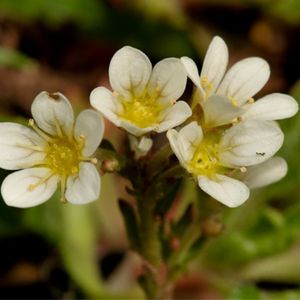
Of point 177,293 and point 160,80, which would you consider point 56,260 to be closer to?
point 177,293

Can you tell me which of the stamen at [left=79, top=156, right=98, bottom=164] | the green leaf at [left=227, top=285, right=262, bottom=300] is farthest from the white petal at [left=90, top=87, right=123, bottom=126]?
the green leaf at [left=227, top=285, right=262, bottom=300]

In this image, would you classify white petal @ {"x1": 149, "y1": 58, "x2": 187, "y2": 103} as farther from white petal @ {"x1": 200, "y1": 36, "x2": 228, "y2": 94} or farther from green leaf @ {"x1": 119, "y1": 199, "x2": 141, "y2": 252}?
green leaf @ {"x1": 119, "y1": 199, "x2": 141, "y2": 252}

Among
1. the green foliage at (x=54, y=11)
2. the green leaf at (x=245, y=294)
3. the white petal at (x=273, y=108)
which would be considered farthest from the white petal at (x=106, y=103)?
the green foliage at (x=54, y=11)

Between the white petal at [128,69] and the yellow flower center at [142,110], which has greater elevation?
the white petal at [128,69]

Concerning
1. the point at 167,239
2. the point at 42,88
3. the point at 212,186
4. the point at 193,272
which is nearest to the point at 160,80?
the point at 212,186

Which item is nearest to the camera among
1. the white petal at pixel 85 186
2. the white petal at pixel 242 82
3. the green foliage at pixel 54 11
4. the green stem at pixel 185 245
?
the white petal at pixel 85 186

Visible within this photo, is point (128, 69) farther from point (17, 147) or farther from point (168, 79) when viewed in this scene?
point (17, 147)

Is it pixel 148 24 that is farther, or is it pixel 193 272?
pixel 148 24

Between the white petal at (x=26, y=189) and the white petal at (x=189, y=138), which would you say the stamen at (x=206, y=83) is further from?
the white petal at (x=26, y=189)
